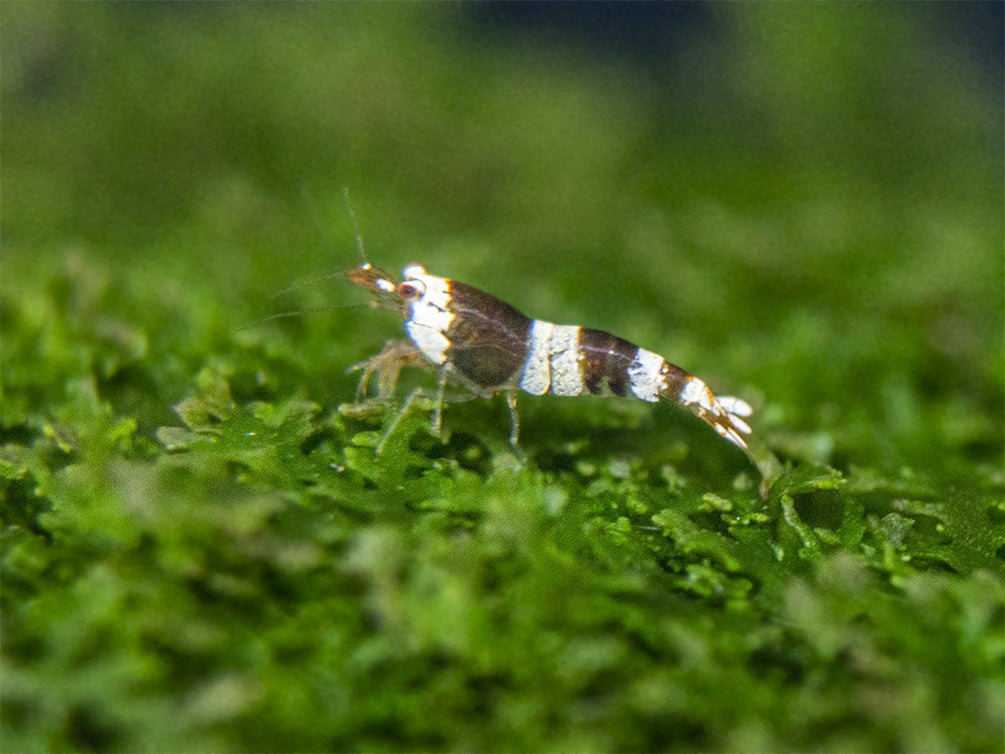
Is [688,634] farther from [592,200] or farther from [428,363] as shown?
[592,200]

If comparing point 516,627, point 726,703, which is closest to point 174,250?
point 516,627

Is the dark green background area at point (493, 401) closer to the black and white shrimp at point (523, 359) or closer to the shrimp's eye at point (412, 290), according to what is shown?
the black and white shrimp at point (523, 359)

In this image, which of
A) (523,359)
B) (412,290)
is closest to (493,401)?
(523,359)

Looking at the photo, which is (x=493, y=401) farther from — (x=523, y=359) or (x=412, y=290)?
(x=412, y=290)

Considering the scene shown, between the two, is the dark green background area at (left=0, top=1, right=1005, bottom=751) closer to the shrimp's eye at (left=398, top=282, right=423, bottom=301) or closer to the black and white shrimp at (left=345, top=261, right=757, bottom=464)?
the black and white shrimp at (left=345, top=261, right=757, bottom=464)

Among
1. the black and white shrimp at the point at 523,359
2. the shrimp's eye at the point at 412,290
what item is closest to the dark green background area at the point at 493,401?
the black and white shrimp at the point at 523,359
